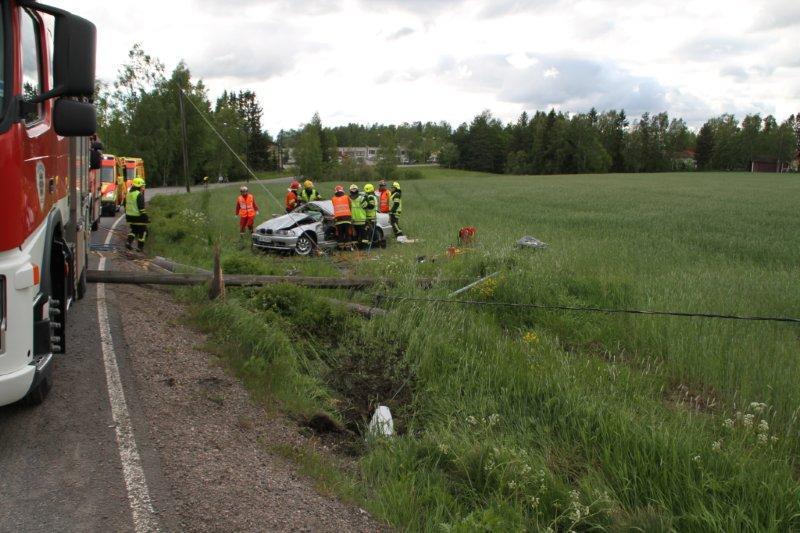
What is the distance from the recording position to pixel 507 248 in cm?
1272

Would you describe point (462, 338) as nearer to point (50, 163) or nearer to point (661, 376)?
point (661, 376)

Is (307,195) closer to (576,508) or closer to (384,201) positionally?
(384,201)

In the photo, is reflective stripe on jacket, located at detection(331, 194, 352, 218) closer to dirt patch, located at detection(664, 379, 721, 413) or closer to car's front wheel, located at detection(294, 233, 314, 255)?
car's front wheel, located at detection(294, 233, 314, 255)

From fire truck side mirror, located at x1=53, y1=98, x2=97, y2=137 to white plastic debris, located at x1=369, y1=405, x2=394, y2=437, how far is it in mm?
3324

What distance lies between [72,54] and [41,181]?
113 cm

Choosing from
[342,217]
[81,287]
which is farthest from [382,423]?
[342,217]

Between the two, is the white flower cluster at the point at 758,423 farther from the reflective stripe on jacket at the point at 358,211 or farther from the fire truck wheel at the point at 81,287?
the reflective stripe on jacket at the point at 358,211

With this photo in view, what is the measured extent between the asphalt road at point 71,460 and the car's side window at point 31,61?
218 cm

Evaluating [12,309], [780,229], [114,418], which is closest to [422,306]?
[114,418]

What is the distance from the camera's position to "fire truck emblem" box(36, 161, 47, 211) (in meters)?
4.35

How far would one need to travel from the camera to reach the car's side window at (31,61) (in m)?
4.23

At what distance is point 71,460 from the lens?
421 cm

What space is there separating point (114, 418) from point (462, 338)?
414cm

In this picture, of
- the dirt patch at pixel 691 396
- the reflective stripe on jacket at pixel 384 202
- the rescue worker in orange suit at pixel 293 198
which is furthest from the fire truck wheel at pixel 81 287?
the reflective stripe on jacket at pixel 384 202
